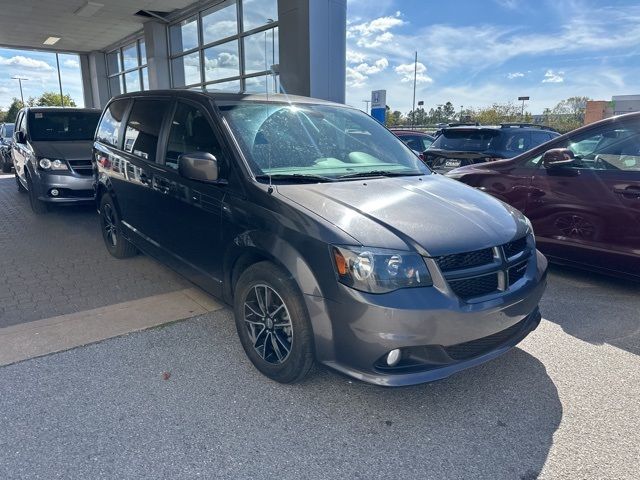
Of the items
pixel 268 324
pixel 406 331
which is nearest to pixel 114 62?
pixel 268 324

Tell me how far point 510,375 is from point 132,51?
20476 mm

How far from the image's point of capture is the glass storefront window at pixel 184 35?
48.1 ft

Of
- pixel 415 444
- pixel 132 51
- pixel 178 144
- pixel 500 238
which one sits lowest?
pixel 415 444

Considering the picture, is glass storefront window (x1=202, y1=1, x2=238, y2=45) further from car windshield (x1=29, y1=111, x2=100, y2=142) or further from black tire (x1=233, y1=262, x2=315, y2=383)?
black tire (x1=233, y1=262, x2=315, y2=383)

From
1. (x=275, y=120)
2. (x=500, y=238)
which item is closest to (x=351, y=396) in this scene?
(x=500, y=238)

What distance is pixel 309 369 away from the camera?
109 inches

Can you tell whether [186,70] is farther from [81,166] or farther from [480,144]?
[480,144]

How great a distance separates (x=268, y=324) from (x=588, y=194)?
348 cm

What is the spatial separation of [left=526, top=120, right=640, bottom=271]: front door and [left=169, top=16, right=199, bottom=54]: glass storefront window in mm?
12928

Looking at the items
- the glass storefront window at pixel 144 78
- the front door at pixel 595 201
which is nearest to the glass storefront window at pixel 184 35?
the glass storefront window at pixel 144 78

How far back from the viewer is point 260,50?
40.1ft

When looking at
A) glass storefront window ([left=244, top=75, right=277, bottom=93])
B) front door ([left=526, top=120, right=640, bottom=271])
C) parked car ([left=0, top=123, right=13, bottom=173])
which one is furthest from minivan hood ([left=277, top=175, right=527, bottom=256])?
parked car ([left=0, top=123, right=13, bottom=173])

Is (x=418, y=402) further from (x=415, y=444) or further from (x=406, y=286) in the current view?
(x=406, y=286)

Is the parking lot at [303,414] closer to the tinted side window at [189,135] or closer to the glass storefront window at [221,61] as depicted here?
the tinted side window at [189,135]
